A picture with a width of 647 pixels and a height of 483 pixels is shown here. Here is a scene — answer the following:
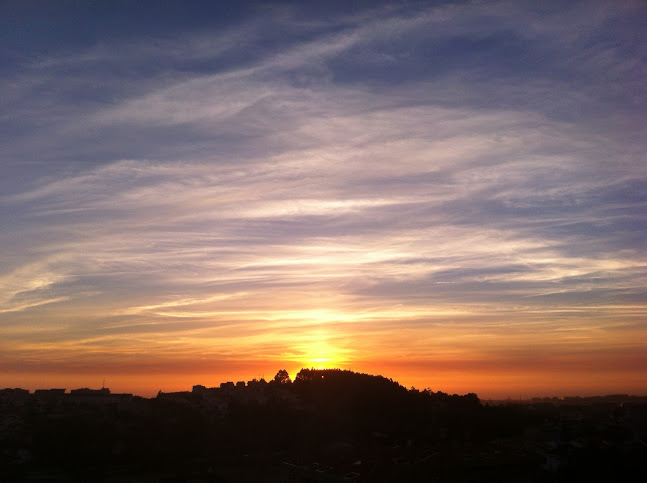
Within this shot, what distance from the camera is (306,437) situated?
57.0m

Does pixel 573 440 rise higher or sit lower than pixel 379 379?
lower

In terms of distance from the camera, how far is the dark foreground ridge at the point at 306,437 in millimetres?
37188

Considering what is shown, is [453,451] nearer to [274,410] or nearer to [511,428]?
[511,428]

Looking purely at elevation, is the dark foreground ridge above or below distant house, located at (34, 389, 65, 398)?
below

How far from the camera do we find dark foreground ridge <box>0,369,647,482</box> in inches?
1464

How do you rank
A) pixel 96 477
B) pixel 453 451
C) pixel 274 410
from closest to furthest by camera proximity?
pixel 96 477, pixel 453 451, pixel 274 410

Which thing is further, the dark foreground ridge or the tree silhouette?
the tree silhouette

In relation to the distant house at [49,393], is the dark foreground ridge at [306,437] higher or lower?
lower

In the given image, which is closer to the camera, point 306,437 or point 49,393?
point 306,437

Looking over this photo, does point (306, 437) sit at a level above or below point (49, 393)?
below

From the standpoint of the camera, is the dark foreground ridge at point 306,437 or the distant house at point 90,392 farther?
the distant house at point 90,392

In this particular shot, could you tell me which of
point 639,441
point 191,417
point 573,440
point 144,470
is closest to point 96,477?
point 144,470

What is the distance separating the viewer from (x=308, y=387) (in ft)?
253

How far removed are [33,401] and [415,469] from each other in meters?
40.7
